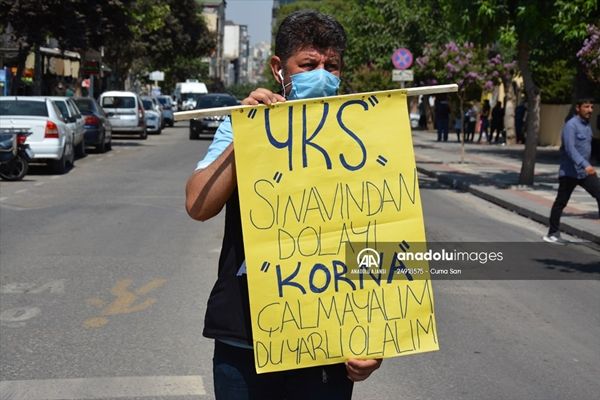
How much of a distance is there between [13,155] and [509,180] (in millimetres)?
10428

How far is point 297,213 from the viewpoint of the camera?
3.25 metres

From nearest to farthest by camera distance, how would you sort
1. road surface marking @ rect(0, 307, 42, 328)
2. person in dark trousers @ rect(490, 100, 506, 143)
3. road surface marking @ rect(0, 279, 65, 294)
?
1. road surface marking @ rect(0, 307, 42, 328)
2. road surface marking @ rect(0, 279, 65, 294)
3. person in dark trousers @ rect(490, 100, 506, 143)

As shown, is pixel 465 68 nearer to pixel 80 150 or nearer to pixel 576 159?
pixel 80 150

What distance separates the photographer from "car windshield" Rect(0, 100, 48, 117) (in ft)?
77.1

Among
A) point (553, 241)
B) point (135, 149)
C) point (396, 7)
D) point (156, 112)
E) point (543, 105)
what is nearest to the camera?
point (553, 241)

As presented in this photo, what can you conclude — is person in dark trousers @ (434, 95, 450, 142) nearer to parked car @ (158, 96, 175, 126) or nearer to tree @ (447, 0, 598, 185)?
parked car @ (158, 96, 175, 126)

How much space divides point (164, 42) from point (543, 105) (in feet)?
100

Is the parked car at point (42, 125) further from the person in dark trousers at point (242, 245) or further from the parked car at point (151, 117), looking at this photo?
the parked car at point (151, 117)

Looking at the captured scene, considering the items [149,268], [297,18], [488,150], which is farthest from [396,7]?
[297,18]

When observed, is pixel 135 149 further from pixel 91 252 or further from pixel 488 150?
pixel 91 252

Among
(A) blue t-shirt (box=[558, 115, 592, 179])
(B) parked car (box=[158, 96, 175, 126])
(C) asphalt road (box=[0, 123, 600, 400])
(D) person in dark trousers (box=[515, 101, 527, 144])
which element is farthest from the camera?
(B) parked car (box=[158, 96, 175, 126])

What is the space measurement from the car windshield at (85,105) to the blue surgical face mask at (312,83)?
2887 centimetres

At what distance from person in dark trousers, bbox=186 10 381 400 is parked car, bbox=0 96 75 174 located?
64.2 ft

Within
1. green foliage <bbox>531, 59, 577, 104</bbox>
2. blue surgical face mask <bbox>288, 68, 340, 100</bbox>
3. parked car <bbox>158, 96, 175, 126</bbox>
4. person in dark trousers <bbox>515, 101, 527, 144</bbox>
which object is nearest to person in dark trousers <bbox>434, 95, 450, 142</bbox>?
person in dark trousers <bbox>515, 101, 527, 144</bbox>
